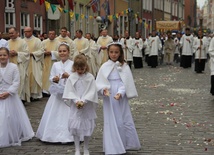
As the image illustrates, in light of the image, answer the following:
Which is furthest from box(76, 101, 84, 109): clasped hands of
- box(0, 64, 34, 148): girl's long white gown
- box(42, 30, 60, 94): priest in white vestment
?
box(42, 30, 60, 94): priest in white vestment

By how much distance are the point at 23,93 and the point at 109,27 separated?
29.6 meters

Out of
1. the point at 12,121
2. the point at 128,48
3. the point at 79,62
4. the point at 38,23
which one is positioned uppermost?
the point at 38,23

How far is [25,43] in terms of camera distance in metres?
12.9

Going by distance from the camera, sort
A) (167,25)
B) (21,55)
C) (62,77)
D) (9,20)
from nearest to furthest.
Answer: (62,77)
(21,55)
(9,20)
(167,25)

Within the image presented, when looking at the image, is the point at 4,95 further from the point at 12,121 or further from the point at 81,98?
the point at 81,98

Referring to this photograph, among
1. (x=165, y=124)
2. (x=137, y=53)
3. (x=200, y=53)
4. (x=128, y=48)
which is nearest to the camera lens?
(x=165, y=124)

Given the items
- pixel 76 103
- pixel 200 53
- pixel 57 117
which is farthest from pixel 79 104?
pixel 200 53

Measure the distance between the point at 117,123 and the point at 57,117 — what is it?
137cm

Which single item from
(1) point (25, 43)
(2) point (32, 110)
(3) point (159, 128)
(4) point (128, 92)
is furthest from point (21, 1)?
(4) point (128, 92)

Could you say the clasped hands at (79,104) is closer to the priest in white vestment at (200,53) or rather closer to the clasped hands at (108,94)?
the clasped hands at (108,94)

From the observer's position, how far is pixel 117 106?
7.10 meters

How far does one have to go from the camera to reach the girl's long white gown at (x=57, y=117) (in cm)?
794

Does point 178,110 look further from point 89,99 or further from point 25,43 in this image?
point 89,99

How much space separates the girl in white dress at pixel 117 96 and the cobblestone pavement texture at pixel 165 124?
1.15 ft
